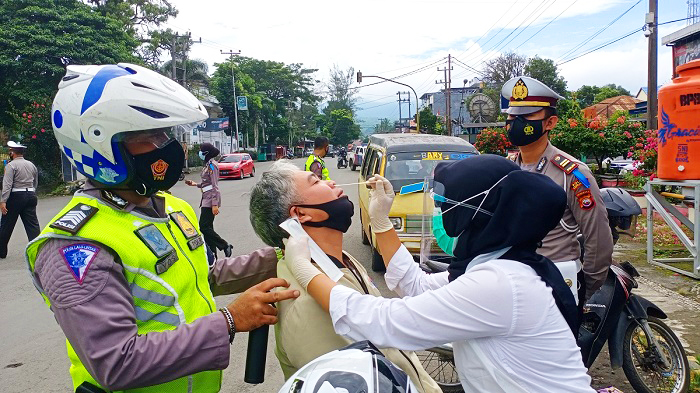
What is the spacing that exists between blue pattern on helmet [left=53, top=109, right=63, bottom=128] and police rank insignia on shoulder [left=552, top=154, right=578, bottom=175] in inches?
110

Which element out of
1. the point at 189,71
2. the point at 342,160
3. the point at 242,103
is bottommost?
the point at 342,160

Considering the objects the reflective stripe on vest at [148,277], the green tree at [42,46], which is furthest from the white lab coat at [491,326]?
the green tree at [42,46]

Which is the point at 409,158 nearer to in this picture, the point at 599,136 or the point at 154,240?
the point at 154,240

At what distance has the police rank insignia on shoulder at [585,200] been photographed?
3.13 meters

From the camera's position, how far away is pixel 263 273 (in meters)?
2.35

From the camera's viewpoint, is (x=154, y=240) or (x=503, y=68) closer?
(x=154, y=240)

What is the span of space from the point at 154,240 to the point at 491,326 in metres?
1.06

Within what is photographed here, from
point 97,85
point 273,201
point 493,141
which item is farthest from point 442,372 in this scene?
point 493,141

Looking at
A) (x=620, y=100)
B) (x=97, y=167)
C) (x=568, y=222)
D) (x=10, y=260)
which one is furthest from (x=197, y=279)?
(x=620, y=100)

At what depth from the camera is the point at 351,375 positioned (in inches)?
55.4

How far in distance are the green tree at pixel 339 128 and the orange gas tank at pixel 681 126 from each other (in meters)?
77.6

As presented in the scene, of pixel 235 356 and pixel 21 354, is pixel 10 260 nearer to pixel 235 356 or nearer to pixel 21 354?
pixel 21 354

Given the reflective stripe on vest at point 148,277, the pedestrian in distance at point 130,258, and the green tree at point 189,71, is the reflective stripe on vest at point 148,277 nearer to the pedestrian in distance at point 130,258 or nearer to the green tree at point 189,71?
the pedestrian in distance at point 130,258

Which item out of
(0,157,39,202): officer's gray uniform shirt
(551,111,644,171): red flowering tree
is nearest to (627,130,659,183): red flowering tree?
(551,111,644,171): red flowering tree
